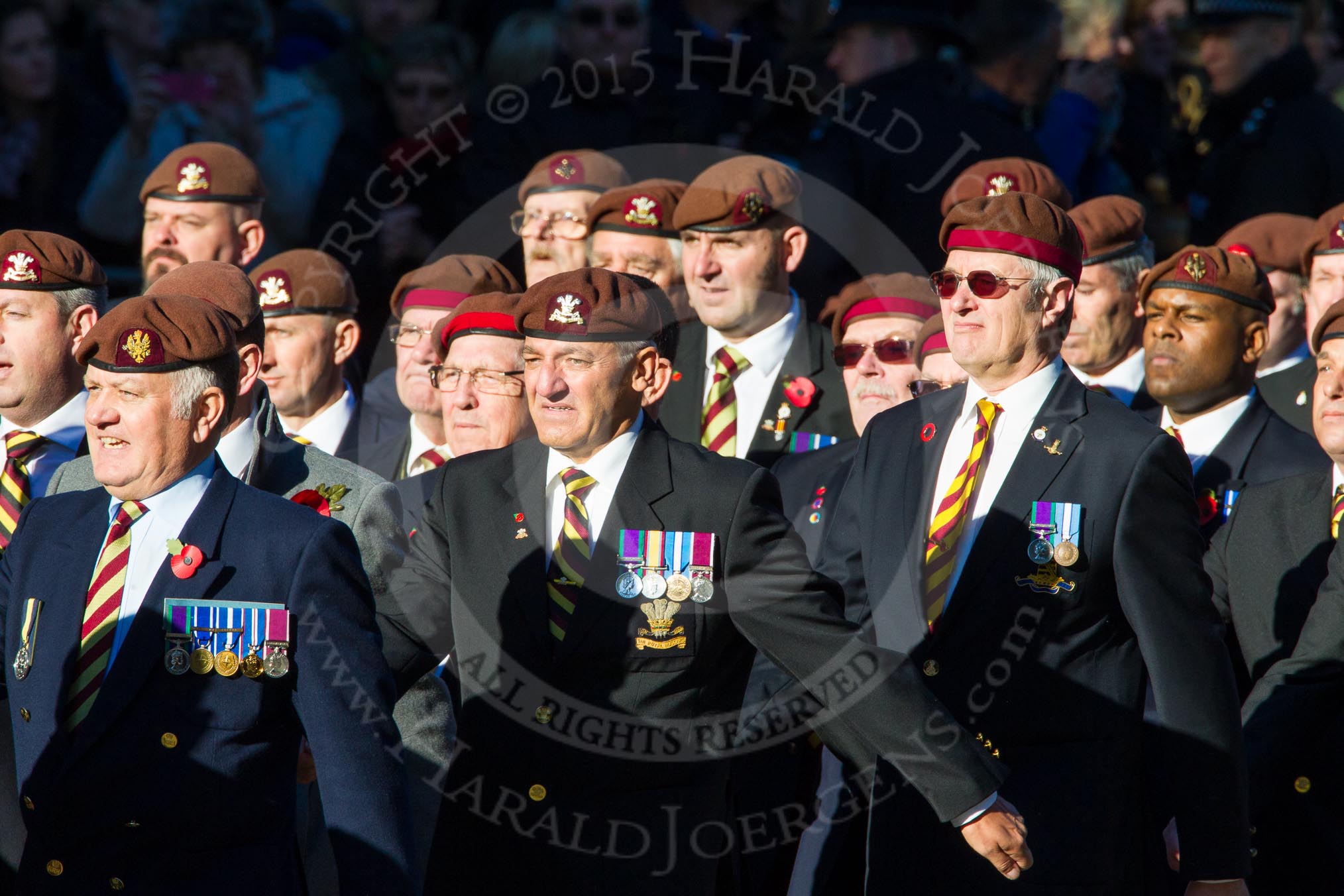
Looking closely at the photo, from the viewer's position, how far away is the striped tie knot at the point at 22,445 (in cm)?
570

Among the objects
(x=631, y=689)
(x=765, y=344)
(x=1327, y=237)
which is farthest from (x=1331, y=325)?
(x=631, y=689)

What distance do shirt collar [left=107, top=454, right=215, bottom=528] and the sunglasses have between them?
526 centimetres

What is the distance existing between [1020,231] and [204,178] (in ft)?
13.1

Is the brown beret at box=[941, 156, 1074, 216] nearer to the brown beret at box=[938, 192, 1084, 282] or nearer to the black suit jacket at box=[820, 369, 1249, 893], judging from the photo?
the brown beret at box=[938, 192, 1084, 282]

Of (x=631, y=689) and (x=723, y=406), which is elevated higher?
(x=723, y=406)

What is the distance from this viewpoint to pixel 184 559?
13.2 ft

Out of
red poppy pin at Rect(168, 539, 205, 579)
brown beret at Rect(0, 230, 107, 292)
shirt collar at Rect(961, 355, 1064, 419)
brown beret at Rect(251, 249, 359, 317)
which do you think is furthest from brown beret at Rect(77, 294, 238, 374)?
brown beret at Rect(251, 249, 359, 317)

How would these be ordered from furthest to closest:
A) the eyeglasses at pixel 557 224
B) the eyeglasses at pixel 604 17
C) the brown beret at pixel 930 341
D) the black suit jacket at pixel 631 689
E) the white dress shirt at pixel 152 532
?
1. the eyeglasses at pixel 604 17
2. the eyeglasses at pixel 557 224
3. the brown beret at pixel 930 341
4. the black suit jacket at pixel 631 689
5. the white dress shirt at pixel 152 532

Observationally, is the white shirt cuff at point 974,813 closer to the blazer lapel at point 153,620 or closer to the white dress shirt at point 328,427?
the blazer lapel at point 153,620

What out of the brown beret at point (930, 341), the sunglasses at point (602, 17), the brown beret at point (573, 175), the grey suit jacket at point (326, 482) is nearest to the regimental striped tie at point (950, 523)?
the brown beret at point (930, 341)

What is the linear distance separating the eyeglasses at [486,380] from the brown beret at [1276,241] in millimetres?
3152

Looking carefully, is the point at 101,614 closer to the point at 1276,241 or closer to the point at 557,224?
the point at 557,224

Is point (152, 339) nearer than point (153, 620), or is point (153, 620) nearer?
point (153, 620)

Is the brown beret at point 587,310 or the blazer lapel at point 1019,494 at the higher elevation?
the brown beret at point 587,310
